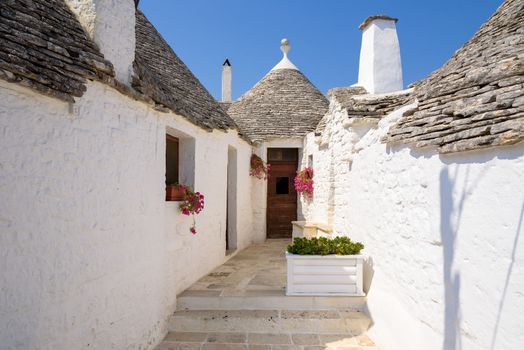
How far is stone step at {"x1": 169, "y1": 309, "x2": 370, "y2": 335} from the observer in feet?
14.5

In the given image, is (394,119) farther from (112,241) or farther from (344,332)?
(112,241)

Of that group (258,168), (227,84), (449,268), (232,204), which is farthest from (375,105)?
(227,84)

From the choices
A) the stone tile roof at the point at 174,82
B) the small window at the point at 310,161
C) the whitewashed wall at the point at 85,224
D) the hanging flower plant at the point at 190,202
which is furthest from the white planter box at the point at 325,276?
the small window at the point at 310,161

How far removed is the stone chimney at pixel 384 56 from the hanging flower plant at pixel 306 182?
2.67m

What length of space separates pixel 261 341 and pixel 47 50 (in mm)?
3875

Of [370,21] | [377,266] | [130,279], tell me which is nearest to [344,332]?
[377,266]

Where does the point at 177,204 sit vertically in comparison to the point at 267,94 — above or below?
below

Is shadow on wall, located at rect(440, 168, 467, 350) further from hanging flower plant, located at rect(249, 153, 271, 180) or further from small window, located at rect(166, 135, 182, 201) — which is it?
hanging flower plant, located at rect(249, 153, 271, 180)

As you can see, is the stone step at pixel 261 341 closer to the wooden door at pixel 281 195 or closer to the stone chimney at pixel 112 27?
the stone chimney at pixel 112 27

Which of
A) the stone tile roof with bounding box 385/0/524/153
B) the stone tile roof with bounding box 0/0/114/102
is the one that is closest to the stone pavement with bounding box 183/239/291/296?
the stone tile roof with bounding box 385/0/524/153

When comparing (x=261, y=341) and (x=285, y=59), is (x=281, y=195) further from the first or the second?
(x=261, y=341)

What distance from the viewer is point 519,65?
2500 mm

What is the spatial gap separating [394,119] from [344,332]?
2.84 m

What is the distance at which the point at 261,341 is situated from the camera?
417 cm
